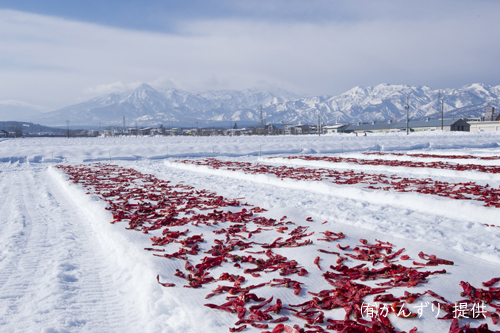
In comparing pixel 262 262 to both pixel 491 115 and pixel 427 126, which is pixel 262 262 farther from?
pixel 491 115

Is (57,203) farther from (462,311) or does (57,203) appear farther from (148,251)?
(462,311)

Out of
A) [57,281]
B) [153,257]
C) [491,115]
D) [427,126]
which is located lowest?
[57,281]

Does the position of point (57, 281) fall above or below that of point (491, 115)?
below

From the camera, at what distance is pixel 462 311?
3.71 meters

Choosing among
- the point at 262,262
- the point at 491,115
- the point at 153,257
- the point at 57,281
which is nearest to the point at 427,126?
the point at 491,115

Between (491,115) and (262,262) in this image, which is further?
(491,115)

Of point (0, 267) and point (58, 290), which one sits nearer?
point (58, 290)

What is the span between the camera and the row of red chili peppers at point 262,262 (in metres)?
3.82

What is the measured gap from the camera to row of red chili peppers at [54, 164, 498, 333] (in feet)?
12.5

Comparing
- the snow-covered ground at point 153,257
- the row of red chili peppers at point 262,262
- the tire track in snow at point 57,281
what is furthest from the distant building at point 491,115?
the tire track in snow at point 57,281

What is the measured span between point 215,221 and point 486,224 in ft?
20.7

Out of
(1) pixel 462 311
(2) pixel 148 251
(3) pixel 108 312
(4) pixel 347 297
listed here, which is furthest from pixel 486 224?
(3) pixel 108 312

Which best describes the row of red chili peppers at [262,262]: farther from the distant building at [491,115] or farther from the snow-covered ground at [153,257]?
the distant building at [491,115]

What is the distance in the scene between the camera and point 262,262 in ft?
17.8
